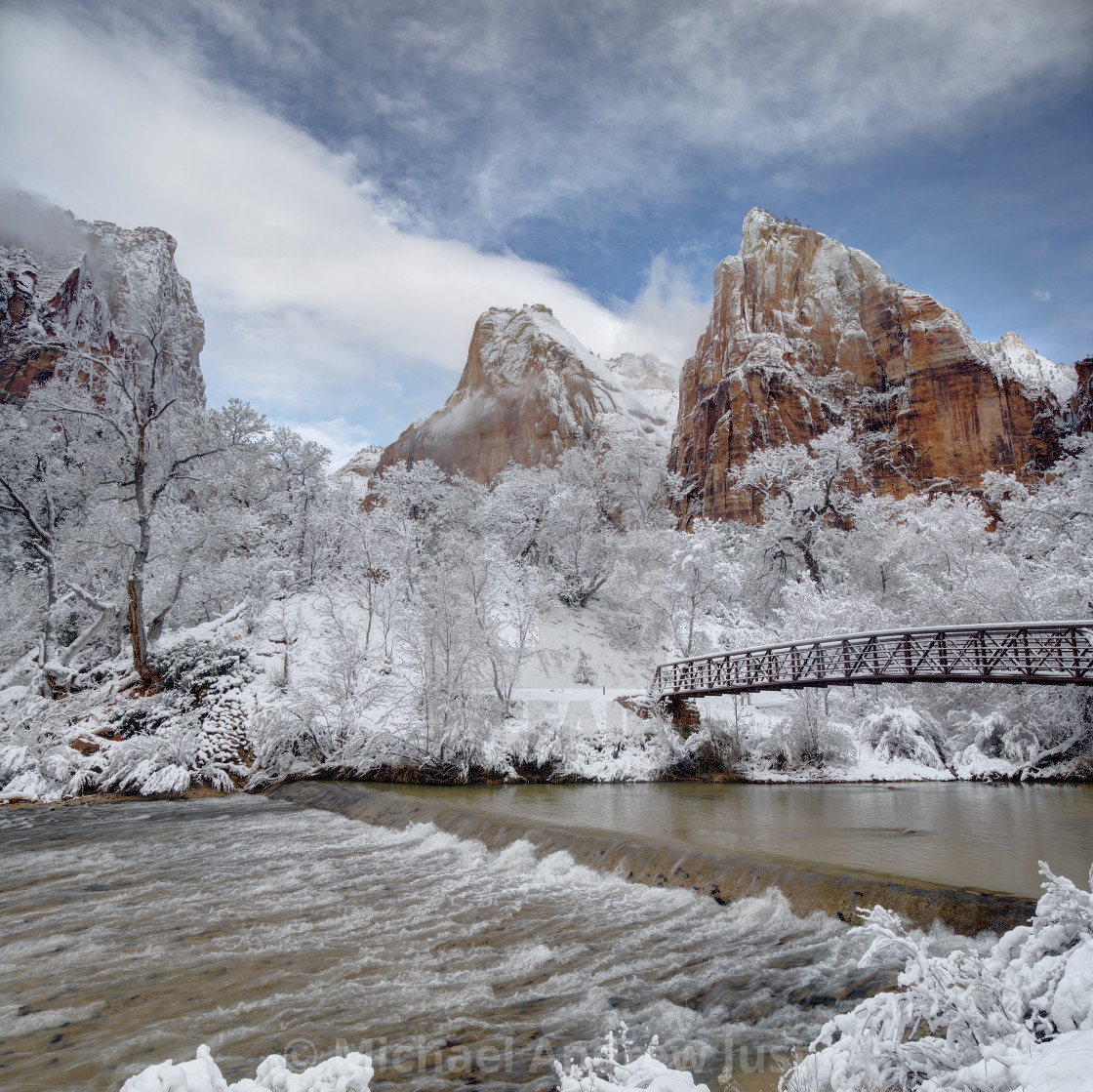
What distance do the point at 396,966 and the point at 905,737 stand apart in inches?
741

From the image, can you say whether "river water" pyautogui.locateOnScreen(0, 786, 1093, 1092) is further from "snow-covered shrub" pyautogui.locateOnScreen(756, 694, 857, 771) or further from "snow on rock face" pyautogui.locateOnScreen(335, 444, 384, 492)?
"snow on rock face" pyautogui.locateOnScreen(335, 444, 384, 492)

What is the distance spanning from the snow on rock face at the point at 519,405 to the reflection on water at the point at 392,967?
239 ft

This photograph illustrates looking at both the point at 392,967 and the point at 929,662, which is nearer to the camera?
the point at 392,967

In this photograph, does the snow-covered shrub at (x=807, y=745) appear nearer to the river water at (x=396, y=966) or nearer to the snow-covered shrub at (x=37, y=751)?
the river water at (x=396, y=966)

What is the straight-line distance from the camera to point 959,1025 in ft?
9.25

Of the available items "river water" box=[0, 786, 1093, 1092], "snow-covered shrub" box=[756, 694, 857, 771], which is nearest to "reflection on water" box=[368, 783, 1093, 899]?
"river water" box=[0, 786, 1093, 1092]

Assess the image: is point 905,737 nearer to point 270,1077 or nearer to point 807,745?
point 807,745

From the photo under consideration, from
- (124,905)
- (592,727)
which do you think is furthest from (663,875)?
(592,727)

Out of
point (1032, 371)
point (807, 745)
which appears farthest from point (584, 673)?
point (1032, 371)

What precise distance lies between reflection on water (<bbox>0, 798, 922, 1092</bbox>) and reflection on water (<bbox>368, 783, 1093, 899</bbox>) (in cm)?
235

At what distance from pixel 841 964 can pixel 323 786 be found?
554 inches

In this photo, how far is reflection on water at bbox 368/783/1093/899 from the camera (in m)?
8.49

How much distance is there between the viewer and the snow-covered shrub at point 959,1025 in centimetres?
254

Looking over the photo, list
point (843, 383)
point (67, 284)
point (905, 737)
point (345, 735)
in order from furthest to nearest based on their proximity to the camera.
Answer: point (843, 383), point (67, 284), point (905, 737), point (345, 735)
